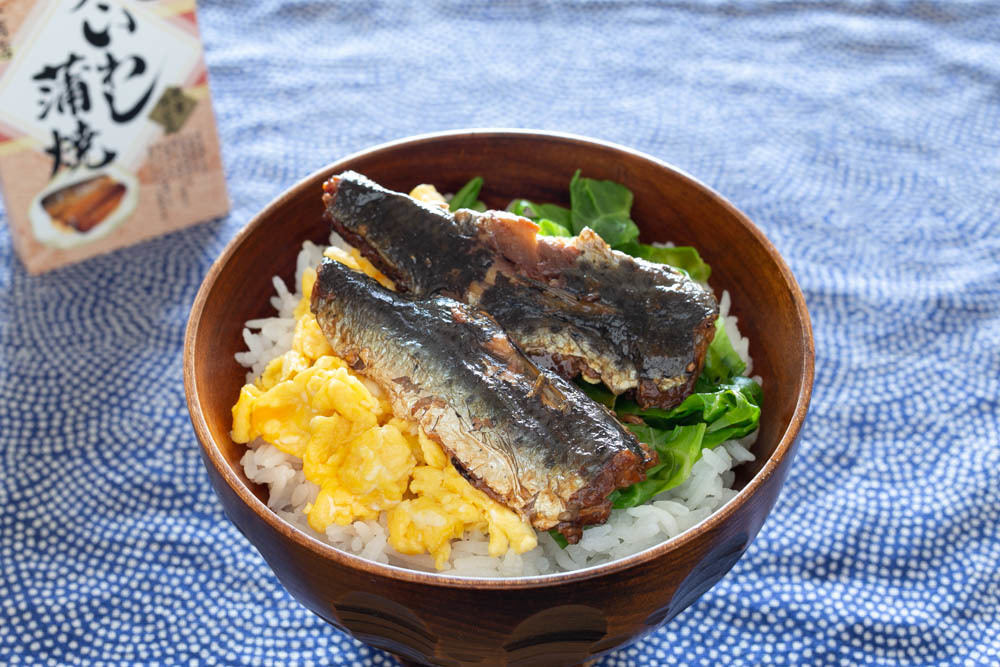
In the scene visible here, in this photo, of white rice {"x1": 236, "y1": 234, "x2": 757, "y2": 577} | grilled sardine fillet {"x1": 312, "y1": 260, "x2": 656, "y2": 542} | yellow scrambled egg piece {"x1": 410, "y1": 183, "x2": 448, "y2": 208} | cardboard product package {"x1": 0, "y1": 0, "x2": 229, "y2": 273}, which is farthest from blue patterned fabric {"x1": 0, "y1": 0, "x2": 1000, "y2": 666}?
yellow scrambled egg piece {"x1": 410, "y1": 183, "x2": 448, "y2": 208}

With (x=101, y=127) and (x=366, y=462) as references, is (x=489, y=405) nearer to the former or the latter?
(x=366, y=462)

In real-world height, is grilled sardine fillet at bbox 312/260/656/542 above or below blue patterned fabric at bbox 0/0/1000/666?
above

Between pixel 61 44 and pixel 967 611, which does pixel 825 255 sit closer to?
pixel 967 611

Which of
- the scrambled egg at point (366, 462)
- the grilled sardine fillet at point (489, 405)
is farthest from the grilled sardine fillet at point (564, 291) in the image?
the scrambled egg at point (366, 462)

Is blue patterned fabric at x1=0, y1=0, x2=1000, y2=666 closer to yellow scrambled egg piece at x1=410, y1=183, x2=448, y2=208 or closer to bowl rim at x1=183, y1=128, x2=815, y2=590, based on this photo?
bowl rim at x1=183, y1=128, x2=815, y2=590

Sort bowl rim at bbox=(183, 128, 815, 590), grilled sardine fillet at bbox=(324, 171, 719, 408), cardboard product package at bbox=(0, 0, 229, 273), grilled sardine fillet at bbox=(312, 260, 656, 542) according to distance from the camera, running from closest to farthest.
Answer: bowl rim at bbox=(183, 128, 815, 590) → grilled sardine fillet at bbox=(312, 260, 656, 542) → grilled sardine fillet at bbox=(324, 171, 719, 408) → cardboard product package at bbox=(0, 0, 229, 273)

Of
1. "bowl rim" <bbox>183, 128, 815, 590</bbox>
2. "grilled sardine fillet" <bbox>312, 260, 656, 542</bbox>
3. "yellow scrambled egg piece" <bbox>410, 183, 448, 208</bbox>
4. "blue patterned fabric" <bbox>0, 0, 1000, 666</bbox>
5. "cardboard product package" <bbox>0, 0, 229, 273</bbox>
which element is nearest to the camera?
"bowl rim" <bbox>183, 128, 815, 590</bbox>

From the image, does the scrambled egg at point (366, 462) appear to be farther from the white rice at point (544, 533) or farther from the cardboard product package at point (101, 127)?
the cardboard product package at point (101, 127)
